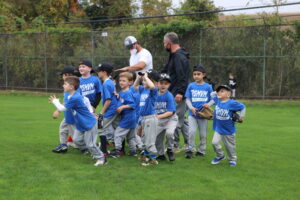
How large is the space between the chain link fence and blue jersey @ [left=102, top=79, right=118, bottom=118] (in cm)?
1257

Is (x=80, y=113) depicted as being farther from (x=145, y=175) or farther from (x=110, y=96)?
(x=145, y=175)

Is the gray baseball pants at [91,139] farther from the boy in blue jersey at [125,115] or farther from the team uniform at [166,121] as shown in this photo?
the team uniform at [166,121]

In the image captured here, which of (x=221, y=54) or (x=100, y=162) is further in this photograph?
(x=221, y=54)

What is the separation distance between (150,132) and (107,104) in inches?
44.7

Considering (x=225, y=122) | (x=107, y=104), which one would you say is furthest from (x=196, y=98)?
(x=107, y=104)

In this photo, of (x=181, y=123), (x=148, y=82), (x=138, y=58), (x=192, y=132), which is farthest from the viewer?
(x=138, y=58)

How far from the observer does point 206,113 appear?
776cm

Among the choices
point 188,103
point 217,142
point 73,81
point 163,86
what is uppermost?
point 73,81

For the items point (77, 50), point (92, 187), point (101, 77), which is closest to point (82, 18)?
point (77, 50)

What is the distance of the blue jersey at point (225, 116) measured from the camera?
719 cm

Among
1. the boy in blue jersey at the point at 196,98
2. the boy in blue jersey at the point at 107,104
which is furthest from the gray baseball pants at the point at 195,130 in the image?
the boy in blue jersey at the point at 107,104

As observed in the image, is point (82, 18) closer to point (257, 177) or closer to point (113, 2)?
point (113, 2)

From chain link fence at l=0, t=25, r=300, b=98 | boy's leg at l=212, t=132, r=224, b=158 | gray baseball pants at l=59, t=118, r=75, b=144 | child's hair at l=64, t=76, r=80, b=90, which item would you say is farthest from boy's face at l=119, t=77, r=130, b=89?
chain link fence at l=0, t=25, r=300, b=98

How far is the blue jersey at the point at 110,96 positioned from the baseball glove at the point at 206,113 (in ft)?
5.02
